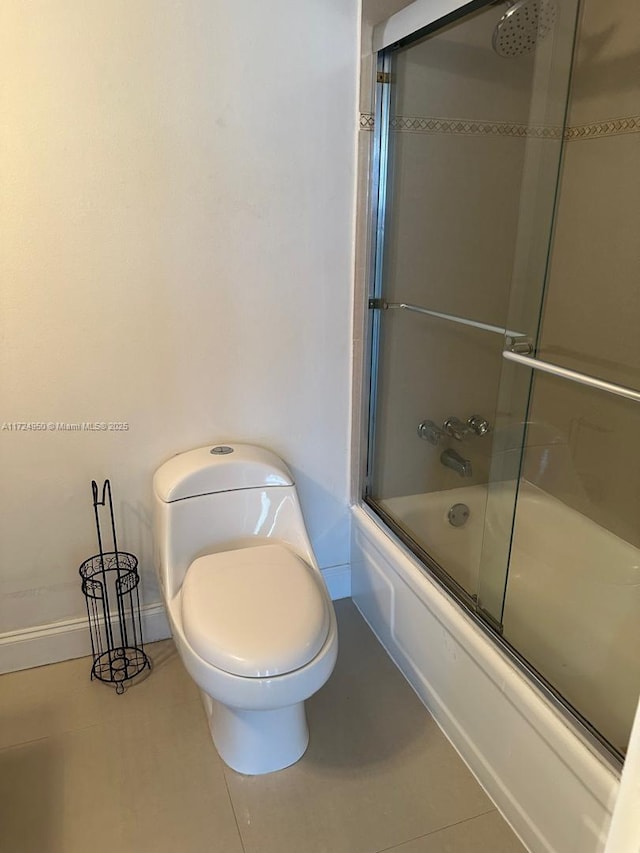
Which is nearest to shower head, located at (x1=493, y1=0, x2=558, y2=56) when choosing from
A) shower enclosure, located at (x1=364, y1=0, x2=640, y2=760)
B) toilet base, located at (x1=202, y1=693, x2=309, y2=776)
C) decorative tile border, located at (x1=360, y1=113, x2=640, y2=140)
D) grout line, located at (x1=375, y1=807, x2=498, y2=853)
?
shower enclosure, located at (x1=364, y1=0, x2=640, y2=760)

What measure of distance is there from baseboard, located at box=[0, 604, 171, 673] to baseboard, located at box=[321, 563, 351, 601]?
0.65 m

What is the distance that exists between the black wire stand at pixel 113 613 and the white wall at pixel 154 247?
0.04m

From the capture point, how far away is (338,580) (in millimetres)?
2297

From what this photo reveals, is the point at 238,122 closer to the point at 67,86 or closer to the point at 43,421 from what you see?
the point at 67,86

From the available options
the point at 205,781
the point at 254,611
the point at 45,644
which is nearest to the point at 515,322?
the point at 254,611

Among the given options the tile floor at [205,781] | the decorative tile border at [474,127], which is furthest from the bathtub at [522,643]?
the decorative tile border at [474,127]

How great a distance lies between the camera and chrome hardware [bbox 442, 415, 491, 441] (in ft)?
6.64

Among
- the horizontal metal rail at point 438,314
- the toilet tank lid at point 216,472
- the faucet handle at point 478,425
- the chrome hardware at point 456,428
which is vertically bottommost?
the toilet tank lid at point 216,472

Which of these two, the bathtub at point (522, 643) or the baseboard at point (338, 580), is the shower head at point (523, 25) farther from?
the baseboard at point (338, 580)

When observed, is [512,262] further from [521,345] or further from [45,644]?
[45,644]

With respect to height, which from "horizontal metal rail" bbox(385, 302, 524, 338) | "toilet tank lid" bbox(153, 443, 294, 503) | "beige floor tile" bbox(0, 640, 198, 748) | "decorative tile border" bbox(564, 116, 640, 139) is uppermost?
"decorative tile border" bbox(564, 116, 640, 139)

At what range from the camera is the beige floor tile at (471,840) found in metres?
1.42

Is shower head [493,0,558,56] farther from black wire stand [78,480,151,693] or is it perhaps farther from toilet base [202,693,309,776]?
toilet base [202,693,309,776]

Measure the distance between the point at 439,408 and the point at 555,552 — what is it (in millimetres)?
593
